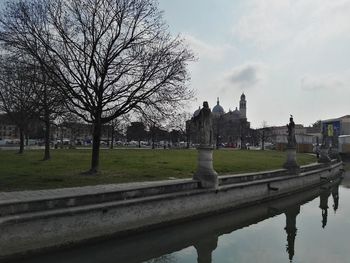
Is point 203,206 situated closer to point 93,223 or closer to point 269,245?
point 269,245

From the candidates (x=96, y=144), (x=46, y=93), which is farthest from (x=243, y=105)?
(x=46, y=93)

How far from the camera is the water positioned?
12.8 m

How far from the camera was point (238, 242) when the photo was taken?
15562mm

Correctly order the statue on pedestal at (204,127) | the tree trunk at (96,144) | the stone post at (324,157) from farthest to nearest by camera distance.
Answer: the stone post at (324,157), the tree trunk at (96,144), the statue on pedestal at (204,127)

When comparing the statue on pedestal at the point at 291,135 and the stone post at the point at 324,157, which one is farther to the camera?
the stone post at the point at 324,157

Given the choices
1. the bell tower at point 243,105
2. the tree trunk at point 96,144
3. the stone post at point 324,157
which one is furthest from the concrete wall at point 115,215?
the bell tower at point 243,105

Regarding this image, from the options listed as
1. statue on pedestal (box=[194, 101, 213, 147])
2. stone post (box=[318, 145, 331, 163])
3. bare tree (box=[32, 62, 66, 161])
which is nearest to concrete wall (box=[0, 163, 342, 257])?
statue on pedestal (box=[194, 101, 213, 147])

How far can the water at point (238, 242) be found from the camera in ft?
41.9

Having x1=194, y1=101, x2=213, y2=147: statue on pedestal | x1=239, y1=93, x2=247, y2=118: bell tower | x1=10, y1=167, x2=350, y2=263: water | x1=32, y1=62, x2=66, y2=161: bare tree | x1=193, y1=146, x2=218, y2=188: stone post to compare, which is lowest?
x1=10, y1=167, x2=350, y2=263: water

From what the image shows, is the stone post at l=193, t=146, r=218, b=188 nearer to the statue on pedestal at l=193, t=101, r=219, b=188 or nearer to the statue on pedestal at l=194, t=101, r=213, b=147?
the statue on pedestal at l=193, t=101, r=219, b=188

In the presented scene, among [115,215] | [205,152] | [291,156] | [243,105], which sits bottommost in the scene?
[115,215]

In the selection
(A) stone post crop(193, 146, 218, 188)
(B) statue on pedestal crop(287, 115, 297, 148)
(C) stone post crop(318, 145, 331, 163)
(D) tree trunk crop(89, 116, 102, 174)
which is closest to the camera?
(A) stone post crop(193, 146, 218, 188)

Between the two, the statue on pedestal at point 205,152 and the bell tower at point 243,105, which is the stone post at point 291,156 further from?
the bell tower at point 243,105

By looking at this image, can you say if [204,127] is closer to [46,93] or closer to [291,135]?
[46,93]
